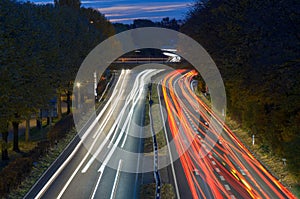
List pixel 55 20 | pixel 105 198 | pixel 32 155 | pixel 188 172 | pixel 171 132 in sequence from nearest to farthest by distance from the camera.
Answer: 1. pixel 105 198
2. pixel 188 172
3. pixel 32 155
4. pixel 171 132
5. pixel 55 20

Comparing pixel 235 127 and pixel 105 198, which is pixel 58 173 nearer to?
pixel 105 198

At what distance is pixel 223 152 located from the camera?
1174 inches

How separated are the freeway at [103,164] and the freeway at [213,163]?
2635 millimetres

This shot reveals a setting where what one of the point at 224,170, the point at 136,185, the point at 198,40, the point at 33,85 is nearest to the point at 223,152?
the point at 224,170

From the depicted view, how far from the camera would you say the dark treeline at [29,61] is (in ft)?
88.4

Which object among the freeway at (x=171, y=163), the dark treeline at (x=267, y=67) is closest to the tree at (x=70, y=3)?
the freeway at (x=171, y=163)

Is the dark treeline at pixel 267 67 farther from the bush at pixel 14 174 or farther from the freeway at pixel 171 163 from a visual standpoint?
the bush at pixel 14 174

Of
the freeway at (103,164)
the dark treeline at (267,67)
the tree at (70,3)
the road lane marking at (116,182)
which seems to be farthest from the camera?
the tree at (70,3)

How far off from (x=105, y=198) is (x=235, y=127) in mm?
19641

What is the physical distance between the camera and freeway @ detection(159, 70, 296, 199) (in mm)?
21906

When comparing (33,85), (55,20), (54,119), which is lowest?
(54,119)

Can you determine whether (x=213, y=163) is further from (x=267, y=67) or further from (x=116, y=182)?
(x=267, y=67)

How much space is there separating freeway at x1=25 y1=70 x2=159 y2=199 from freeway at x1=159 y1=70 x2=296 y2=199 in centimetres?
264

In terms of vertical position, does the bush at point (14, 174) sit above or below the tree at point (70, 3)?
below
